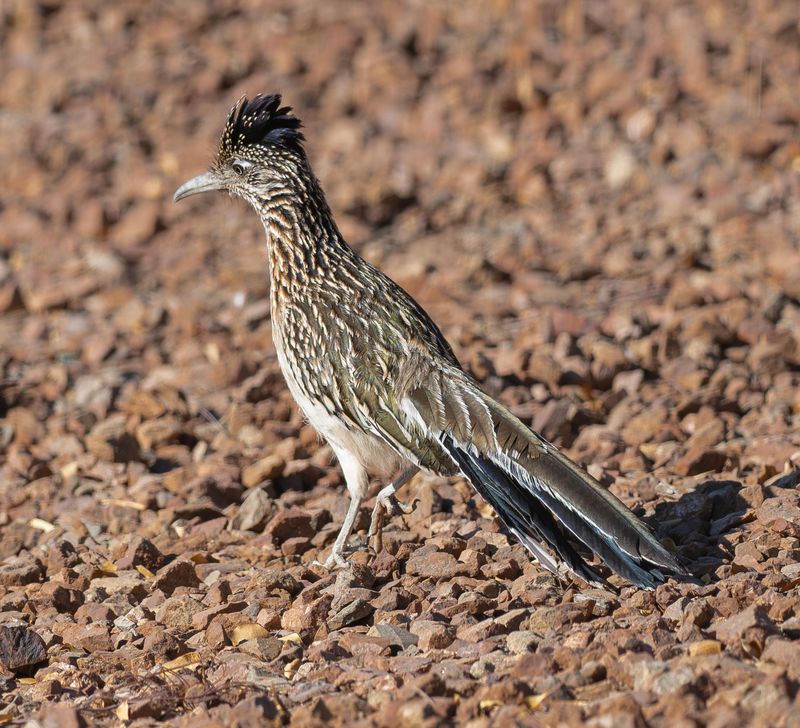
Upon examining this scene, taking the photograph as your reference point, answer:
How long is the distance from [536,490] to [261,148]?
2570mm

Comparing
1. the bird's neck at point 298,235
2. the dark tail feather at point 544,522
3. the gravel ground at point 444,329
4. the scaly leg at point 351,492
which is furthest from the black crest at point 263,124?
the dark tail feather at point 544,522

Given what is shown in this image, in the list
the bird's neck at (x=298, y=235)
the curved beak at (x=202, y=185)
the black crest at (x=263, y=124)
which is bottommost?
the bird's neck at (x=298, y=235)

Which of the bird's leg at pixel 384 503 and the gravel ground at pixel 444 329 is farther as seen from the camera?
the bird's leg at pixel 384 503

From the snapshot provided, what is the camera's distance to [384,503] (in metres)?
6.34

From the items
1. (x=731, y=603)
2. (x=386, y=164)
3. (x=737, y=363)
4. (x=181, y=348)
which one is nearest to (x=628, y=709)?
(x=731, y=603)

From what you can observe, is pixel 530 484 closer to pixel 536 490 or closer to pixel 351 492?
pixel 536 490

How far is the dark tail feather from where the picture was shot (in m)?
5.07

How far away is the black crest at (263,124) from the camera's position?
6934 mm

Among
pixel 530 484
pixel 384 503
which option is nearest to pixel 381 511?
pixel 384 503

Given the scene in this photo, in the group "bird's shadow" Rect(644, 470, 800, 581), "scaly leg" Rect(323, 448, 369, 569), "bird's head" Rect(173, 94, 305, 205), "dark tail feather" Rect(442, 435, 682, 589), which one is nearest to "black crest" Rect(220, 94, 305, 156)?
"bird's head" Rect(173, 94, 305, 205)

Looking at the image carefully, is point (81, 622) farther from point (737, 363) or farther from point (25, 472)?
point (737, 363)

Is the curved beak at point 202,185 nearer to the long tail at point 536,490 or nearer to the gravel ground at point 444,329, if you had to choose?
the gravel ground at point 444,329

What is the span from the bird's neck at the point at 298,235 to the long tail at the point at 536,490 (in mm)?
1053

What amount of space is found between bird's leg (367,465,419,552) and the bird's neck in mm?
1063
